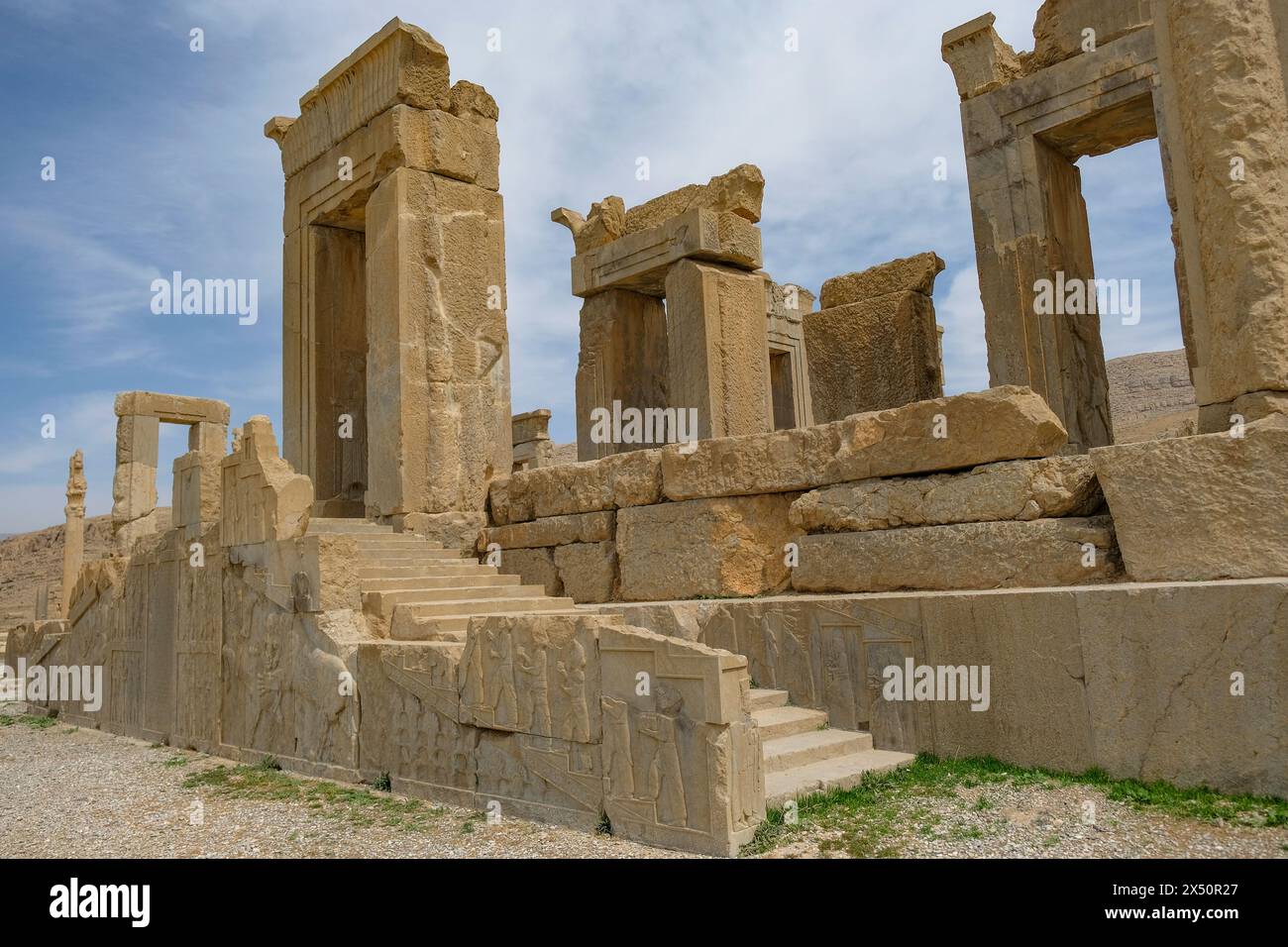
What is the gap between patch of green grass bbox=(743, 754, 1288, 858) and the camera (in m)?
3.82

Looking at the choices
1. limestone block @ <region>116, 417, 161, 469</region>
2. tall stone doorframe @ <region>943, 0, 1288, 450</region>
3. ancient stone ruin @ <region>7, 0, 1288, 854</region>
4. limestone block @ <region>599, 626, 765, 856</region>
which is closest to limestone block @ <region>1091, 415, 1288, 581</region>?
ancient stone ruin @ <region>7, 0, 1288, 854</region>

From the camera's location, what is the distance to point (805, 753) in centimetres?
488

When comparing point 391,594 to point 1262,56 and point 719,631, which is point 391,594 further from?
point 1262,56

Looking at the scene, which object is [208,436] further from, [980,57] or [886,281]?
[980,57]

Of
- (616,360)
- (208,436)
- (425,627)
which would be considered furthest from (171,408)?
(425,627)

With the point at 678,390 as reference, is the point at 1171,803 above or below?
below

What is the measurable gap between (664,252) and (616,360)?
4.85 ft

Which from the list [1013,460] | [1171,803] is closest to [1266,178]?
[1013,460]

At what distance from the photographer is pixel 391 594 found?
6.61 meters

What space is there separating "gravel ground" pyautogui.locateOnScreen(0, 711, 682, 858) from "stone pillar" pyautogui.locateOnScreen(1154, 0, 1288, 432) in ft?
11.5

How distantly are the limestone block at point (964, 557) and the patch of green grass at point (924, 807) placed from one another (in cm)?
104

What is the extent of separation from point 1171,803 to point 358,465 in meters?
8.27

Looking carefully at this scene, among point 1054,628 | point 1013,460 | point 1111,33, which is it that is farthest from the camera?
point 1111,33

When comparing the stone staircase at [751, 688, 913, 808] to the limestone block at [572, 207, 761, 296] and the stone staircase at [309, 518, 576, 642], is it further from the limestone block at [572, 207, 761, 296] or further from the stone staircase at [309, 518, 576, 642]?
the limestone block at [572, 207, 761, 296]
